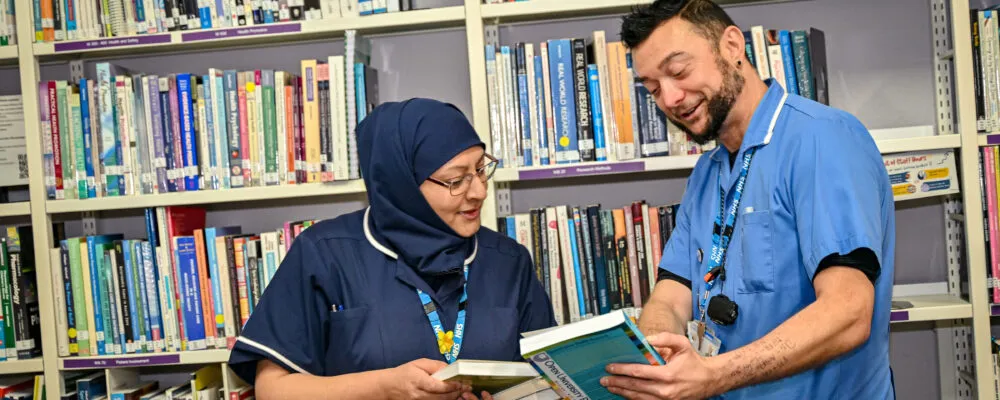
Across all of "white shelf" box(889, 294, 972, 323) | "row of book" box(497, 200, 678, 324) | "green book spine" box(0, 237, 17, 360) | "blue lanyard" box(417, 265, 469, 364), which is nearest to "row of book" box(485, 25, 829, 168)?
"row of book" box(497, 200, 678, 324)

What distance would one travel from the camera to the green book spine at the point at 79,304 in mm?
2811

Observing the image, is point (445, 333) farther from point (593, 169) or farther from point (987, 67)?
point (987, 67)

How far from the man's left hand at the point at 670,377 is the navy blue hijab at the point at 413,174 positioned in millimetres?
570

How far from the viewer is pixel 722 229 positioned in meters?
1.78

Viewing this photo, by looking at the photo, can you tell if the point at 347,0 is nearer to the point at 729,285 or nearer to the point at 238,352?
the point at 238,352

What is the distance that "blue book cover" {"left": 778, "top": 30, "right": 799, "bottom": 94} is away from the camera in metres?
2.65

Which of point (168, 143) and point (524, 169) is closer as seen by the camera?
point (524, 169)

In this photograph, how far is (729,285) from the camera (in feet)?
5.67

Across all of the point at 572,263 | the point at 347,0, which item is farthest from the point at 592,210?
the point at 347,0

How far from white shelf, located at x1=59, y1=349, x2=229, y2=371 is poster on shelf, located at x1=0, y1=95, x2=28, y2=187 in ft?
2.25

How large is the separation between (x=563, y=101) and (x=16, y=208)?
5.86 ft

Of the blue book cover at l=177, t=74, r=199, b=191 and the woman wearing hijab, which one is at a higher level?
the blue book cover at l=177, t=74, r=199, b=191

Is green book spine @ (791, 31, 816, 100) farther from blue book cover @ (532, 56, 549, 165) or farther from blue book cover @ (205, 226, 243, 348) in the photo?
blue book cover @ (205, 226, 243, 348)

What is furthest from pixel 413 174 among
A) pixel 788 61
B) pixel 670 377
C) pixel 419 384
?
pixel 788 61
